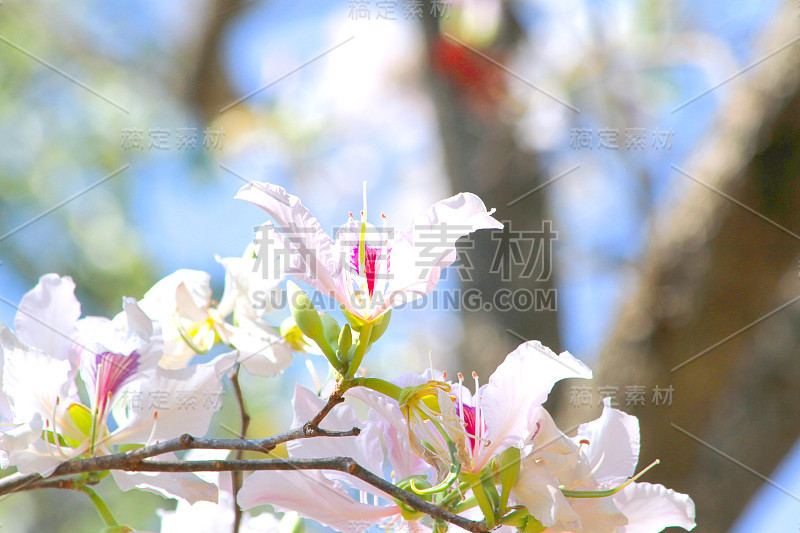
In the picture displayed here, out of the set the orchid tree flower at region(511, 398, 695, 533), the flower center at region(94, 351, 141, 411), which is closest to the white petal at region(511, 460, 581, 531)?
the orchid tree flower at region(511, 398, 695, 533)

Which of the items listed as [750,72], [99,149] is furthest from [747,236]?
[99,149]

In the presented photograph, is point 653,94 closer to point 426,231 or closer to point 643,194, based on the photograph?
point 643,194

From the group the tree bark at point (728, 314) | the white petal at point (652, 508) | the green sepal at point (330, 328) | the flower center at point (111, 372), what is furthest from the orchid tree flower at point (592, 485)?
the tree bark at point (728, 314)

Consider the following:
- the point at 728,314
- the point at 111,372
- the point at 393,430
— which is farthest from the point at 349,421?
the point at 728,314

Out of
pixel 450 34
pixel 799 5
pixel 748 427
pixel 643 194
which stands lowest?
pixel 748 427

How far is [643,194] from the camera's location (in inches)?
48.2

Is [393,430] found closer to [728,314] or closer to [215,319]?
[215,319]

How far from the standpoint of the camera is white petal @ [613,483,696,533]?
15.4 inches

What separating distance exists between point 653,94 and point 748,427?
808 mm

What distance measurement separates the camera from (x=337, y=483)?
1.26ft

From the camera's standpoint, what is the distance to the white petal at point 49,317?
0.40 m

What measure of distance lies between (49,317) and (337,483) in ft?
0.61

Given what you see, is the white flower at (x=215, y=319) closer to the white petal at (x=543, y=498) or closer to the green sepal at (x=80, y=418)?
the green sepal at (x=80, y=418)

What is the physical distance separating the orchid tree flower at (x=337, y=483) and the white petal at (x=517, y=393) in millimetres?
43
